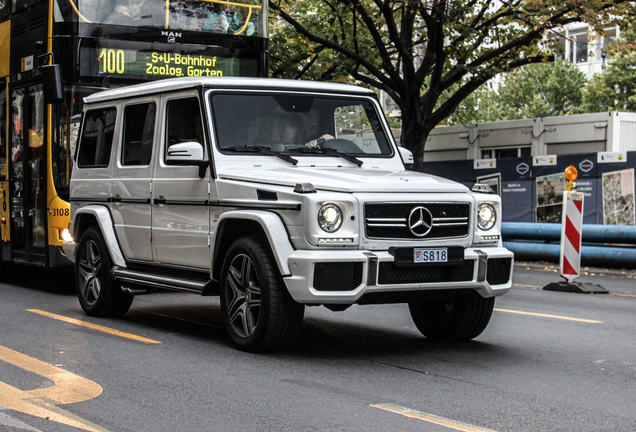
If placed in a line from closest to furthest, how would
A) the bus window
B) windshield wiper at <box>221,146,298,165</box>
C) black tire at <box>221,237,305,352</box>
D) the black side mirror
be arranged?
1. black tire at <box>221,237,305,352</box>
2. windshield wiper at <box>221,146,298,165</box>
3. the black side mirror
4. the bus window

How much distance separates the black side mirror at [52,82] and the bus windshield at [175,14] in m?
0.76

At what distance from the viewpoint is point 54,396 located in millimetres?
5684

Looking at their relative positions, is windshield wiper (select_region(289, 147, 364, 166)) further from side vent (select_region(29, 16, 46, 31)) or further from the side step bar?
side vent (select_region(29, 16, 46, 31))

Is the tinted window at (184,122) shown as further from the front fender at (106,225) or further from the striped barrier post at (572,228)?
the striped barrier post at (572,228)

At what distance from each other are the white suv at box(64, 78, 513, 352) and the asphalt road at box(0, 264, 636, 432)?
1.46 feet

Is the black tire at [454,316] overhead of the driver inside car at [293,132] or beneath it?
beneath

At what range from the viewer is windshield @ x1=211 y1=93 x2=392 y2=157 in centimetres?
795

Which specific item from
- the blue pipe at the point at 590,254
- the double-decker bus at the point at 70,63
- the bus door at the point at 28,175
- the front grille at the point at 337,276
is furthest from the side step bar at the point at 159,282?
the blue pipe at the point at 590,254

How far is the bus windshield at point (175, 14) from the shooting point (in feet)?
37.9

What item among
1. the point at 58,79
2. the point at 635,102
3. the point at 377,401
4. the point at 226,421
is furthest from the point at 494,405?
the point at 635,102

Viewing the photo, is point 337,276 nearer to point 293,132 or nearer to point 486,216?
point 486,216

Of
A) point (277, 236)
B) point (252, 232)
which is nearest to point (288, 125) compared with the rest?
point (252, 232)

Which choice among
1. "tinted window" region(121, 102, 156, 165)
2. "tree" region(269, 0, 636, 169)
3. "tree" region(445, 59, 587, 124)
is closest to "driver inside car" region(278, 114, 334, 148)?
"tinted window" region(121, 102, 156, 165)

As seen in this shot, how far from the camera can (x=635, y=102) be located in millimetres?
46312
